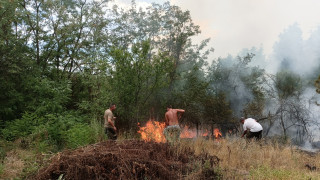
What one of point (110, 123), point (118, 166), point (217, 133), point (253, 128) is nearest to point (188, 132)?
point (217, 133)

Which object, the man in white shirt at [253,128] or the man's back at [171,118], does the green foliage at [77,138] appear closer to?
the man's back at [171,118]

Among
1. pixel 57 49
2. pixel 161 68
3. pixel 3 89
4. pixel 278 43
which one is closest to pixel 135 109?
pixel 161 68

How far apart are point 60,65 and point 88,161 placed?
13.5 metres

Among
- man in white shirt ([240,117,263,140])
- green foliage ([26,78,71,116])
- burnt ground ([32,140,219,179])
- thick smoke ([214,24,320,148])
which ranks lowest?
burnt ground ([32,140,219,179])

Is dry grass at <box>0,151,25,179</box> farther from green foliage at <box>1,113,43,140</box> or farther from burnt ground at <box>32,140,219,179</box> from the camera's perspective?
green foliage at <box>1,113,43,140</box>

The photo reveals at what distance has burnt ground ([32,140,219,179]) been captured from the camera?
4164 mm

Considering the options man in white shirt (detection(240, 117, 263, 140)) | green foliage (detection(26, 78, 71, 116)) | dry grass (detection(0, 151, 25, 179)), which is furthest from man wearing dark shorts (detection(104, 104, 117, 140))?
man in white shirt (detection(240, 117, 263, 140))

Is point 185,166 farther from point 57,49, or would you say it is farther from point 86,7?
point 86,7

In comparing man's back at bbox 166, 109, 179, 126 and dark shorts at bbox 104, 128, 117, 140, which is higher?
man's back at bbox 166, 109, 179, 126

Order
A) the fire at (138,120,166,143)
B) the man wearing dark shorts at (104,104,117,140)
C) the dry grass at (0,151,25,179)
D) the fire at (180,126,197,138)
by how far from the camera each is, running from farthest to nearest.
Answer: the fire at (180,126,197,138)
the man wearing dark shorts at (104,104,117,140)
the fire at (138,120,166,143)
the dry grass at (0,151,25,179)

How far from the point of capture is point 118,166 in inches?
168

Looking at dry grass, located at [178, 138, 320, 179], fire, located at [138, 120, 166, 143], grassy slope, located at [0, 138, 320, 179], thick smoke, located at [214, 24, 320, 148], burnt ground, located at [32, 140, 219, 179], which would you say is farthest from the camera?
thick smoke, located at [214, 24, 320, 148]

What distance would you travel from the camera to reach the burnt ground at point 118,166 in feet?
13.7

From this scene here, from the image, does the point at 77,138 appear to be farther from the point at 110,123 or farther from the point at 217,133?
the point at 217,133
